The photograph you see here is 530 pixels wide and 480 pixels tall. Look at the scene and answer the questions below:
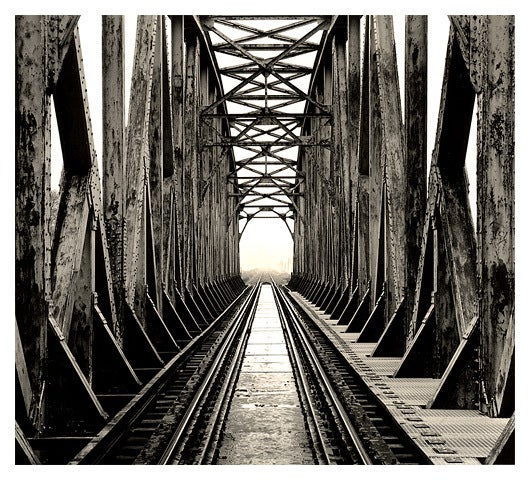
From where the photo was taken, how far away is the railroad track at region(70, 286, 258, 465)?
17.0 ft

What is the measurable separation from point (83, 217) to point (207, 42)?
1535cm

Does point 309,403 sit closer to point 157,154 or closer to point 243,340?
point 157,154

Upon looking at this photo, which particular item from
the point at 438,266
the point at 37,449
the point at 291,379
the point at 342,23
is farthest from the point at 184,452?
the point at 342,23

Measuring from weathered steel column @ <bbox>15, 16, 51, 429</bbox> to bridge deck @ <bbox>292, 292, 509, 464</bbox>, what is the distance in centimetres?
245

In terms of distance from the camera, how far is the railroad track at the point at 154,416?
17.0 feet

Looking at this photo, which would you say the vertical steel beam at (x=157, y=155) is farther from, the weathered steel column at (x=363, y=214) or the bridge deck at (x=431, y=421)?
the bridge deck at (x=431, y=421)

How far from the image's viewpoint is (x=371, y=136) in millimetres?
11672

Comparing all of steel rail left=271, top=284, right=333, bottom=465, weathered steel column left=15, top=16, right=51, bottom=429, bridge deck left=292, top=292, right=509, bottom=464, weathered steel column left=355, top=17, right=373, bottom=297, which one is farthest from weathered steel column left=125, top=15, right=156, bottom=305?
weathered steel column left=355, top=17, right=373, bottom=297

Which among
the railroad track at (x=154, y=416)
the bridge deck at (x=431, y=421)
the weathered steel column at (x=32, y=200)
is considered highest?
the weathered steel column at (x=32, y=200)

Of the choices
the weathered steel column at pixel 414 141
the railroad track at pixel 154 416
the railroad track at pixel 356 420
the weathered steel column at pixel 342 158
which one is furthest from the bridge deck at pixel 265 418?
the weathered steel column at pixel 342 158

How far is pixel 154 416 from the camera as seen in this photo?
6.85m

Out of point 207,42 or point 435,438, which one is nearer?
point 435,438

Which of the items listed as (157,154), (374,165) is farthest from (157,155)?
(374,165)

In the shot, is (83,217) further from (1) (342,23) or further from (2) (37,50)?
(1) (342,23)
